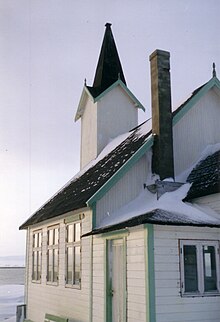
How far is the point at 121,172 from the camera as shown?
1302 centimetres

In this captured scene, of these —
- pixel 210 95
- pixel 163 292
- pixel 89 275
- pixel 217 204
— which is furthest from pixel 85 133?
pixel 163 292

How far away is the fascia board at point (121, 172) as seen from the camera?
41.6ft

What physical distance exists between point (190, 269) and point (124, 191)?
3373 mm

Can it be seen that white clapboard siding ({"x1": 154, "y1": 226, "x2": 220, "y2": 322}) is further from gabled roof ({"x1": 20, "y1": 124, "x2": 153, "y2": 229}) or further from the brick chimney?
gabled roof ({"x1": 20, "y1": 124, "x2": 153, "y2": 229})

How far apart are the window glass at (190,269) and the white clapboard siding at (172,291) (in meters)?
0.23

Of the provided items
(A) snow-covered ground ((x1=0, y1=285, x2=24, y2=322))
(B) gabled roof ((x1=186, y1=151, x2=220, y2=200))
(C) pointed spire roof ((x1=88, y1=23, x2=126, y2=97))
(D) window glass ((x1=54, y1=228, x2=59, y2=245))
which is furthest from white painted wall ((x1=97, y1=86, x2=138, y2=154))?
(A) snow-covered ground ((x1=0, y1=285, x2=24, y2=322))

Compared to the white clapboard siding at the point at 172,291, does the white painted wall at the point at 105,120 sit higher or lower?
higher

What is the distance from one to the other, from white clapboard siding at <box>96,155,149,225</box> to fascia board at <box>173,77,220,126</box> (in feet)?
5.63

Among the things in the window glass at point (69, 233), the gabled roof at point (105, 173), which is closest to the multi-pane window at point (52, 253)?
the gabled roof at point (105, 173)

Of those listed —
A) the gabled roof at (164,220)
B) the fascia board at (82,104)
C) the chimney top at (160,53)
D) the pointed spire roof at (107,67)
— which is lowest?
the gabled roof at (164,220)

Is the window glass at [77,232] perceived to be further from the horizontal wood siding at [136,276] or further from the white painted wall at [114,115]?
the white painted wall at [114,115]

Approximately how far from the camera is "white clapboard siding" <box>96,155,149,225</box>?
1291cm

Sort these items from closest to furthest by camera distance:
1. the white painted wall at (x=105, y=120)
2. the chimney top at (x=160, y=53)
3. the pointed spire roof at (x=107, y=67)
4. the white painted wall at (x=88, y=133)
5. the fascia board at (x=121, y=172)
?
the fascia board at (x=121, y=172), the chimney top at (x=160, y=53), the white painted wall at (x=105, y=120), the white painted wall at (x=88, y=133), the pointed spire roof at (x=107, y=67)

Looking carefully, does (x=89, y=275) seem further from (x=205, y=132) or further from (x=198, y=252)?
(x=205, y=132)
